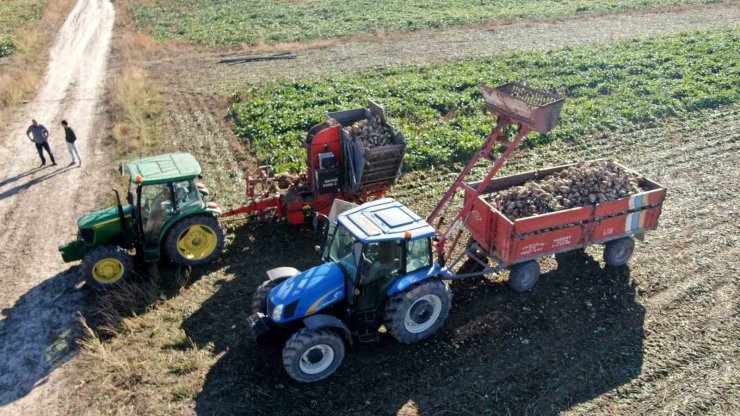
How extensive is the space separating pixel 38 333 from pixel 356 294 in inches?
243

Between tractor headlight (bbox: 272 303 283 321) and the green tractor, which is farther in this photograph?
the green tractor

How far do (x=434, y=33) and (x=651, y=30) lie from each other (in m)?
12.6

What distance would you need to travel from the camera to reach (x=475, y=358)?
9516 millimetres

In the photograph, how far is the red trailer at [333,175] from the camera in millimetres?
12805

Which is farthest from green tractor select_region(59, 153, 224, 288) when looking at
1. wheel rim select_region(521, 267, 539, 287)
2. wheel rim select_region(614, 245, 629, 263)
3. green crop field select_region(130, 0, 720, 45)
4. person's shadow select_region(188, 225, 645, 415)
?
green crop field select_region(130, 0, 720, 45)

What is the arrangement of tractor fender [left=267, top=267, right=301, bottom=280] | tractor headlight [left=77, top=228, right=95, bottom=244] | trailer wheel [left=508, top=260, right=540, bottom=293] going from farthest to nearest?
tractor headlight [left=77, top=228, right=95, bottom=244] < trailer wheel [left=508, top=260, right=540, bottom=293] < tractor fender [left=267, top=267, right=301, bottom=280]

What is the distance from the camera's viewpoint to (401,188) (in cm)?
1540

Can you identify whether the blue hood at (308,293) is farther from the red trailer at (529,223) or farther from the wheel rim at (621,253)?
the wheel rim at (621,253)

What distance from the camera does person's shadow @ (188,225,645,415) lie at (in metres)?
8.71

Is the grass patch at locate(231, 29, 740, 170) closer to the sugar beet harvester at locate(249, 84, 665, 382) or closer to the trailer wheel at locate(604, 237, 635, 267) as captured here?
the sugar beet harvester at locate(249, 84, 665, 382)

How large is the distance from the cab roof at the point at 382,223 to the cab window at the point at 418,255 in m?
0.23

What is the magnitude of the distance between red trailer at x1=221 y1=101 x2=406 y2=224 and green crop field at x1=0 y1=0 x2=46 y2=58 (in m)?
25.2

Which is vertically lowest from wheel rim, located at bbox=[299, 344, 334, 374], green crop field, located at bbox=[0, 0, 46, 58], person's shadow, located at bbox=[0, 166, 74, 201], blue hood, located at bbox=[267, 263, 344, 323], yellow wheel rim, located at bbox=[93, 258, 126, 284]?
wheel rim, located at bbox=[299, 344, 334, 374]

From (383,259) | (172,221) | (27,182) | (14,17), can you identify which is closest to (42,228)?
(27,182)
